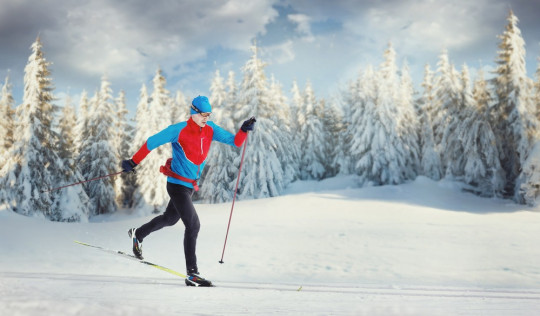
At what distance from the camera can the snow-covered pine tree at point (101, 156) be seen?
28.3 m

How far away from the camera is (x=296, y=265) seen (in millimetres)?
7707

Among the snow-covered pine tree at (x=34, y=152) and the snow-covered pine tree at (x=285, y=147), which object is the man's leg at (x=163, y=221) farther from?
the snow-covered pine tree at (x=285, y=147)

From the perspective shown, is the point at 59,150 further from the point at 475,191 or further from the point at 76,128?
the point at 475,191

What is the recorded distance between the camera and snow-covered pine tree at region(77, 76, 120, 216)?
28281 mm

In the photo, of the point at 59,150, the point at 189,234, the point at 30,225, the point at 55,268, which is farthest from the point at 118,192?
the point at 189,234

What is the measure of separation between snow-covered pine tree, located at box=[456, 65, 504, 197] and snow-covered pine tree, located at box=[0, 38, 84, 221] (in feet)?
87.3

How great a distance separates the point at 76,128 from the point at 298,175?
74.4ft

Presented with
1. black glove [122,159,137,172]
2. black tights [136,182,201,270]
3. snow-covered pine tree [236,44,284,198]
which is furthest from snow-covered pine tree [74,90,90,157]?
black glove [122,159,137,172]

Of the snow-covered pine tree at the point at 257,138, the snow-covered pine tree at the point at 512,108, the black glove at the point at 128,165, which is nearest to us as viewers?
the black glove at the point at 128,165

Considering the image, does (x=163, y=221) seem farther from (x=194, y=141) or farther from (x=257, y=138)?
(x=257, y=138)

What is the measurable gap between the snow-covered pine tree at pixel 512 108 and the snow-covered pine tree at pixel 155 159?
2422cm

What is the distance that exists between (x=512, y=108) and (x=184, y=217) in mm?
25794

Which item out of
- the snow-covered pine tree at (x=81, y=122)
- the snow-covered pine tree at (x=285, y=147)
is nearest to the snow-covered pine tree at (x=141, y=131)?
the snow-covered pine tree at (x=81, y=122)

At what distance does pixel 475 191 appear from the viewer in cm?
2617
